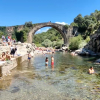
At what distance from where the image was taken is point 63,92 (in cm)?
439

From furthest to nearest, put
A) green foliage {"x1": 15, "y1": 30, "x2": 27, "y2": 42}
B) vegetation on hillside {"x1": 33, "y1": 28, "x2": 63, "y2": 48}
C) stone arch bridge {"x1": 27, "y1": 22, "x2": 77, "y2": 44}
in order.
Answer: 1. vegetation on hillside {"x1": 33, "y1": 28, "x2": 63, "y2": 48}
2. stone arch bridge {"x1": 27, "y1": 22, "x2": 77, "y2": 44}
3. green foliage {"x1": 15, "y1": 30, "x2": 27, "y2": 42}

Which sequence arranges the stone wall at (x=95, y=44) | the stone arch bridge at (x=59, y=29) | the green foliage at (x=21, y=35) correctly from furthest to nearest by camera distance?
the stone arch bridge at (x=59, y=29) → the green foliage at (x=21, y=35) → the stone wall at (x=95, y=44)

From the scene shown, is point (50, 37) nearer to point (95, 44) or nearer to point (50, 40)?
point (50, 40)

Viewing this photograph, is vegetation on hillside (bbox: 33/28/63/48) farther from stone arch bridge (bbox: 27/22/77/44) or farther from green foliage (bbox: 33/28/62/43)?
stone arch bridge (bbox: 27/22/77/44)

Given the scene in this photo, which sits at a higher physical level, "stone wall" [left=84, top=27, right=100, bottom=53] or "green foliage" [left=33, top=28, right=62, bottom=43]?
"green foliage" [left=33, top=28, right=62, bottom=43]

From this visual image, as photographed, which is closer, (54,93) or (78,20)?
(54,93)

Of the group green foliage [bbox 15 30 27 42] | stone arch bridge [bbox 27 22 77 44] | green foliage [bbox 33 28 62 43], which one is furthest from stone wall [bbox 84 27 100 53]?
green foliage [bbox 33 28 62 43]

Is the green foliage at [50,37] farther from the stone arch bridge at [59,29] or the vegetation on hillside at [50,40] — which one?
the stone arch bridge at [59,29]

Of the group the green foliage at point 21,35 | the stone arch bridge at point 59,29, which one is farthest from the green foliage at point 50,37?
the green foliage at point 21,35

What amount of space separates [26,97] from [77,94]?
5.46 feet

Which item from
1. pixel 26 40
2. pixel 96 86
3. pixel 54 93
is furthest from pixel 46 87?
pixel 26 40


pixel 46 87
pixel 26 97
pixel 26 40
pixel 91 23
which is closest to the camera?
pixel 26 97

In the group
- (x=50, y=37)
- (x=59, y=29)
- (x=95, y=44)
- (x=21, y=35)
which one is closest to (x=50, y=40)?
(x=50, y=37)

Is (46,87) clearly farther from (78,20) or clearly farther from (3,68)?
(78,20)
